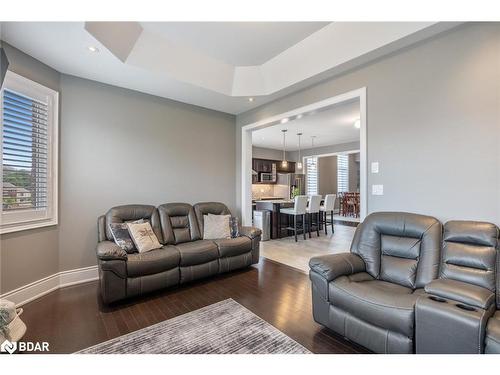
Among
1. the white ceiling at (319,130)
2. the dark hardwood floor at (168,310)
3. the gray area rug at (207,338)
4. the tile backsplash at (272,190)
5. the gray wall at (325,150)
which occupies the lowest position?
the dark hardwood floor at (168,310)

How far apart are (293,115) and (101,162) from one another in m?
2.96

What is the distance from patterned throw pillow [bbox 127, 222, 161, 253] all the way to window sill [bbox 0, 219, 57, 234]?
922 mm

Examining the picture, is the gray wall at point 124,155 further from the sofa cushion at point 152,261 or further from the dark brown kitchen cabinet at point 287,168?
the dark brown kitchen cabinet at point 287,168

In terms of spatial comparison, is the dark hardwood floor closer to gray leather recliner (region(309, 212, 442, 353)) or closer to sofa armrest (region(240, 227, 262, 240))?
gray leather recliner (region(309, 212, 442, 353))

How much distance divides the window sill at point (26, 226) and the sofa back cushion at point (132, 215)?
A: 628 millimetres

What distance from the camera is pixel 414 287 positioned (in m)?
2.05

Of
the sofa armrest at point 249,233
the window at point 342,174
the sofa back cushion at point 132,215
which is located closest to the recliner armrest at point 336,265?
the sofa armrest at point 249,233

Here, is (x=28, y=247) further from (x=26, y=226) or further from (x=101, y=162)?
(x=101, y=162)

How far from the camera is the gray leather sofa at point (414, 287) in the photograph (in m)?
1.44

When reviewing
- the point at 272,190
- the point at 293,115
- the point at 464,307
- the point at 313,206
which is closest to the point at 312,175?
the point at 272,190
